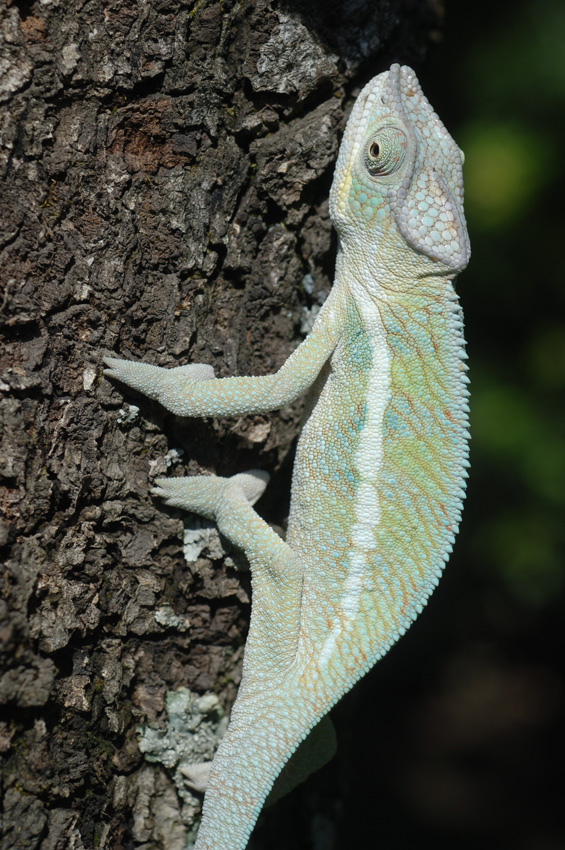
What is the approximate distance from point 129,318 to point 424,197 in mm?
1048

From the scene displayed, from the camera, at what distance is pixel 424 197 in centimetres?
221

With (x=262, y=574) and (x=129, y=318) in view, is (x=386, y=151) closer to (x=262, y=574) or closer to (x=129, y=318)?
(x=129, y=318)

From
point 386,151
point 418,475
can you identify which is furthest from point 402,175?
point 418,475

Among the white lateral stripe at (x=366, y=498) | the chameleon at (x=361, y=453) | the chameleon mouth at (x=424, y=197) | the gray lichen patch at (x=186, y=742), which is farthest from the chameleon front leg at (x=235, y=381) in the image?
the gray lichen patch at (x=186, y=742)

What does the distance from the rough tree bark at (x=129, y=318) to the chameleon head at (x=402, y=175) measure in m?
0.12

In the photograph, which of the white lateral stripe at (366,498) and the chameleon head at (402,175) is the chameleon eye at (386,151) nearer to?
the chameleon head at (402,175)

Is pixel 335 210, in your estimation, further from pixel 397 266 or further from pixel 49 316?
pixel 49 316

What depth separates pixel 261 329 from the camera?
2.34m

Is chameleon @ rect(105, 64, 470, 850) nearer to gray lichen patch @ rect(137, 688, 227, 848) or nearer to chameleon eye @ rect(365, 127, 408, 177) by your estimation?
chameleon eye @ rect(365, 127, 408, 177)

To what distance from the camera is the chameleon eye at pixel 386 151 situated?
2.16m

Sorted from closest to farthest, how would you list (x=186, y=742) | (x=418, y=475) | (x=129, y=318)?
(x=129, y=318) → (x=418, y=475) → (x=186, y=742)

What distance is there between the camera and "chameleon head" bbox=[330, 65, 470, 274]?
219cm

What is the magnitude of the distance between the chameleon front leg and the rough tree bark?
0.09 meters

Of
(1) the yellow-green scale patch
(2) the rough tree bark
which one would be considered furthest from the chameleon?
(2) the rough tree bark
